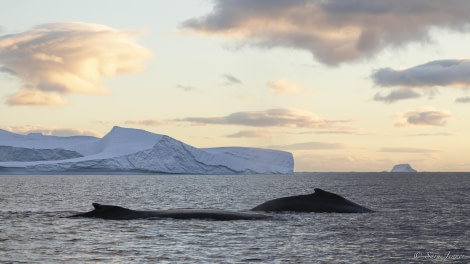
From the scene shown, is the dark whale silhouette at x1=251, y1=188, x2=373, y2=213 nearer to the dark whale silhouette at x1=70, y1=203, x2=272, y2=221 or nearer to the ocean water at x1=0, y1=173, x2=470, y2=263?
the ocean water at x1=0, y1=173, x2=470, y2=263

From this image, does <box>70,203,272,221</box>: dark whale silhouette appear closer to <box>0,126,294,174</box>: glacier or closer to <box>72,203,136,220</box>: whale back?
<box>72,203,136,220</box>: whale back

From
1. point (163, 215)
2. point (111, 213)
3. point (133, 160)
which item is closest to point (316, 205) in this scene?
point (163, 215)

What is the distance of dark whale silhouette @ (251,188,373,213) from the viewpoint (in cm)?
4041

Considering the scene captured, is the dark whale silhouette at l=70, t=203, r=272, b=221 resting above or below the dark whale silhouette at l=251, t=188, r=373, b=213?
below

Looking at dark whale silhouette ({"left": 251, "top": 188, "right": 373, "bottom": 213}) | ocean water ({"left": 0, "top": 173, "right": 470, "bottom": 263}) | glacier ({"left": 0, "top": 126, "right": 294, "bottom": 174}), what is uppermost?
glacier ({"left": 0, "top": 126, "right": 294, "bottom": 174})

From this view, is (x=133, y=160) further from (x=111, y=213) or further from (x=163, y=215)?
(x=163, y=215)

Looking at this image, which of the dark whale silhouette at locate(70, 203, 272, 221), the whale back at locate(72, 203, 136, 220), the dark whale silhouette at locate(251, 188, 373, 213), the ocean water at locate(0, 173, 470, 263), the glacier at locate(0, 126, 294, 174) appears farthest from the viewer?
the glacier at locate(0, 126, 294, 174)

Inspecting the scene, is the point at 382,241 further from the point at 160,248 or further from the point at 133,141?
the point at 133,141

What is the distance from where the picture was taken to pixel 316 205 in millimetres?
40719

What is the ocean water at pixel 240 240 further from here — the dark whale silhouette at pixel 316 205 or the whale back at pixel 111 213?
the dark whale silhouette at pixel 316 205

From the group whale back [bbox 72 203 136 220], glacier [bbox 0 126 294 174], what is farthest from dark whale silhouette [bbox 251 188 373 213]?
glacier [bbox 0 126 294 174]

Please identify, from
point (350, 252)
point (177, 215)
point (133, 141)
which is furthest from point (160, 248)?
point (133, 141)

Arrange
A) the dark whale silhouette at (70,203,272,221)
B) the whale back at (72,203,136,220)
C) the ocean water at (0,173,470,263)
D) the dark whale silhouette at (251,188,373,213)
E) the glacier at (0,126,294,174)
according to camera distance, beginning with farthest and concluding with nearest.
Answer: the glacier at (0,126,294,174) < the dark whale silhouette at (251,188,373,213) < the whale back at (72,203,136,220) < the dark whale silhouette at (70,203,272,221) < the ocean water at (0,173,470,263)

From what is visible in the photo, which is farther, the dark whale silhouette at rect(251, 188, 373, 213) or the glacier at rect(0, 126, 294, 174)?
the glacier at rect(0, 126, 294, 174)
